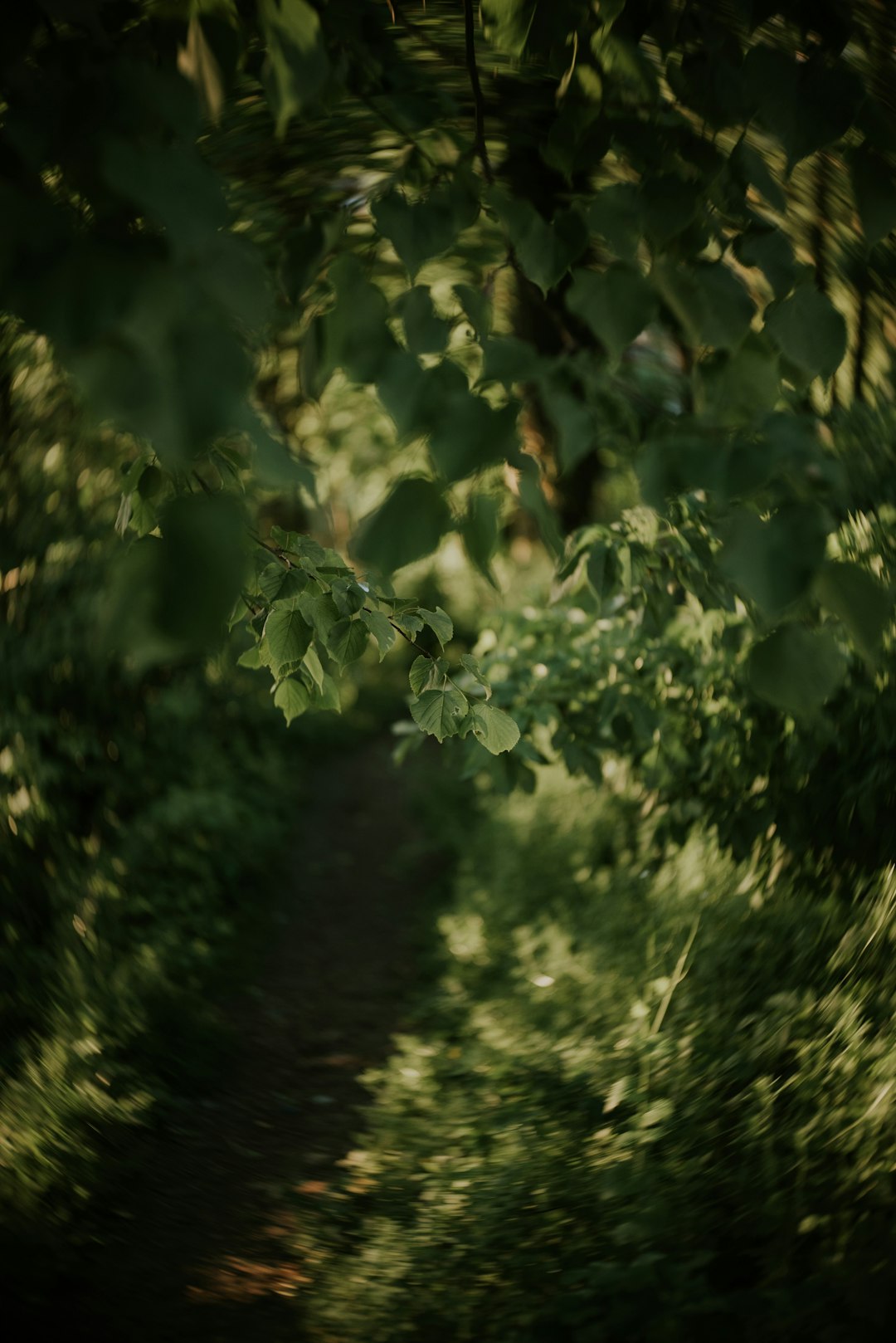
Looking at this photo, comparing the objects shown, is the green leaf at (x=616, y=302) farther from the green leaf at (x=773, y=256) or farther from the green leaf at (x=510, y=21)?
the green leaf at (x=510, y=21)

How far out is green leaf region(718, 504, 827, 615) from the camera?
0.86m

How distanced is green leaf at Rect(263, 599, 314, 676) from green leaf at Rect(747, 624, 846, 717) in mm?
967

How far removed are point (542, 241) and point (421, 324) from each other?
0.27 meters

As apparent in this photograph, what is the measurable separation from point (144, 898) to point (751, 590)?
13.9 feet

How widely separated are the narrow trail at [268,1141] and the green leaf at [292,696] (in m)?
1.59

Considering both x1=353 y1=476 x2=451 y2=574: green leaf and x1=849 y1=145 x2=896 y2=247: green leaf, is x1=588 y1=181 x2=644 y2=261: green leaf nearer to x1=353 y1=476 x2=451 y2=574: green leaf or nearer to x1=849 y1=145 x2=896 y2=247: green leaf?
x1=849 y1=145 x2=896 y2=247: green leaf

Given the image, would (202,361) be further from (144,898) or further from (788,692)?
(144,898)

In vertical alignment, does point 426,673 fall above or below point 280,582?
below

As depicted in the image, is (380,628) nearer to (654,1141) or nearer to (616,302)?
(616,302)

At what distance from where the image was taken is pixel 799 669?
0.90 m

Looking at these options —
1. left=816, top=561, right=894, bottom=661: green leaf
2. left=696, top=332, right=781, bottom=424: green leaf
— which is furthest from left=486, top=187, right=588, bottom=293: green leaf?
left=816, top=561, right=894, bottom=661: green leaf

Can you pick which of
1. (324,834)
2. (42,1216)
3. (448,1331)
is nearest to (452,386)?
(448,1331)

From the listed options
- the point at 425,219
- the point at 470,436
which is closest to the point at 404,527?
the point at 470,436

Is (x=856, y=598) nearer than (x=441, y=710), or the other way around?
(x=856, y=598)
